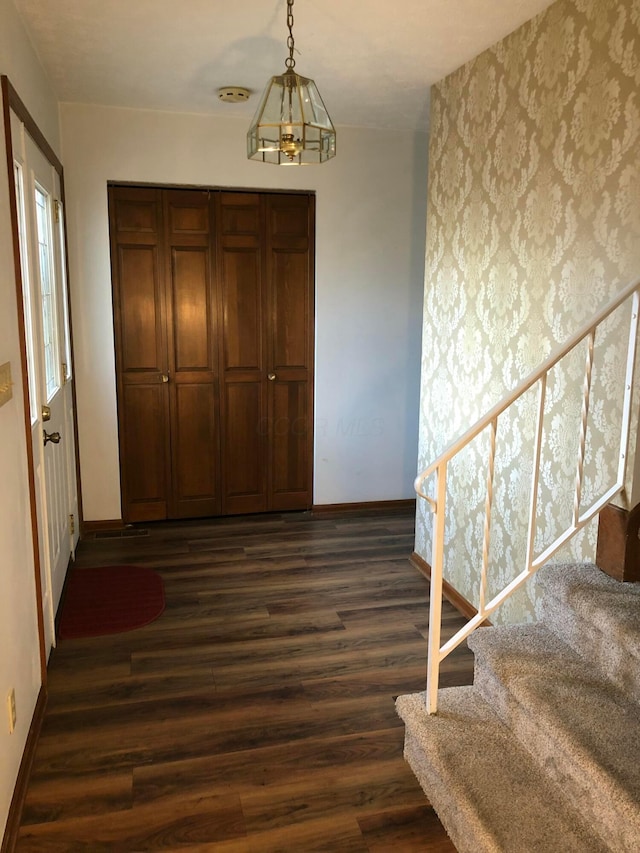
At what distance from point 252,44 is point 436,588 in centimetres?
247

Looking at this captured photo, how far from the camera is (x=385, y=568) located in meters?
4.04

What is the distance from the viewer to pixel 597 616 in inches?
82.2

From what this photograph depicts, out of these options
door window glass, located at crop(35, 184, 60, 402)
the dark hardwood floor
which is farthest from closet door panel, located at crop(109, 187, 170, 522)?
door window glass, located at crop(35, 184, 60, 402)

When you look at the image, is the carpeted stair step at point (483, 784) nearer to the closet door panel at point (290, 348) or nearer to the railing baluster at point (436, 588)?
the railing baluster at point (436, 588)

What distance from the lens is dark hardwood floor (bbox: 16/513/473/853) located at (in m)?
2.09

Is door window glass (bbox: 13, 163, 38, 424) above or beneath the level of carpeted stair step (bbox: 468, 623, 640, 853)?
above

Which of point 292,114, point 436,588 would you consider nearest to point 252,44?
point 292,114

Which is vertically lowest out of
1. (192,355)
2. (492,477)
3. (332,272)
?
(492,477)

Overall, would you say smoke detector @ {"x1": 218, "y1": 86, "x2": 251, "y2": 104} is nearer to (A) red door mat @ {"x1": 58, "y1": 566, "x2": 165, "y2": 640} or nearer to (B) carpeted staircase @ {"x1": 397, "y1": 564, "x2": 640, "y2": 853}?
(A) red door mat @ {"x1": 58, "y1": 566, "x2": 165, "y2": 640}

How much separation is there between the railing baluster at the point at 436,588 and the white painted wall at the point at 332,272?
111 inches

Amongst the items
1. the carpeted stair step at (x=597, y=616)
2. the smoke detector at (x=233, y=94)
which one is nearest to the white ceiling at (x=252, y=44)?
the smoke detector at (x=233, y=94)

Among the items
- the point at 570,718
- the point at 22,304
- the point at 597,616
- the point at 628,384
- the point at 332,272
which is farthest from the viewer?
the point at 332,272

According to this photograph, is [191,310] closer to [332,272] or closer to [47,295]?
[332,272]

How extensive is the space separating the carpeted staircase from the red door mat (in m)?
1.60
